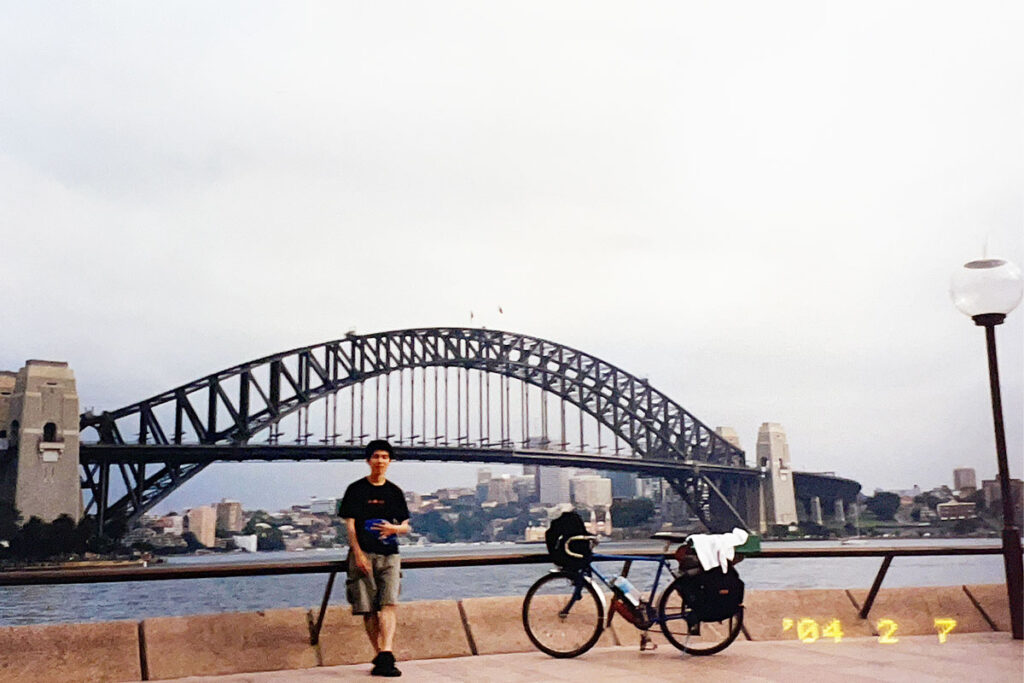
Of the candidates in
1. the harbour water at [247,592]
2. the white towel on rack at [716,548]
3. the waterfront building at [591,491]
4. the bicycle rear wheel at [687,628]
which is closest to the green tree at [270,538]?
the harbour water at [247,592]

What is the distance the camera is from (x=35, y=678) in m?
4.58

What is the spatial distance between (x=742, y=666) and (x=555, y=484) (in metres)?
33.0

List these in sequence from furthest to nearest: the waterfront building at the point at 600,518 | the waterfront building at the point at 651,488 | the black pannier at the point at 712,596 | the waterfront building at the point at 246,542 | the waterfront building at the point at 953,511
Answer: the waterfront building at the point at 651,488 → the waterfront building at the point at 246,542 → the waterfront building at the point at 953,511 → the waterfront building at the point at 600,518 → the black pannier at the point at 712,596

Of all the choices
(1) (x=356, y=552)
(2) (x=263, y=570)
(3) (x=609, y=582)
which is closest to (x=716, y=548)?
(3) (x=609, y=582)

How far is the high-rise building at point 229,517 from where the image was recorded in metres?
40.6

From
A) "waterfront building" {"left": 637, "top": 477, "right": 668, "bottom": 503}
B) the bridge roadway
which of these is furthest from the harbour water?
"waterfront building" {"left": 637, "top": 477, "right": 668, "bottom": 503}

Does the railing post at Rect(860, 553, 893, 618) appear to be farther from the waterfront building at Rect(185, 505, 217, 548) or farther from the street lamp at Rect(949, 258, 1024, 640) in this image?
the waterfront building at Rect(185, 505, 217, 548)

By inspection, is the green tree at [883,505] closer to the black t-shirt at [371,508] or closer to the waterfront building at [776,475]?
the waterfront building at [776,475]

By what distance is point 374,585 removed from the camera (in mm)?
4750

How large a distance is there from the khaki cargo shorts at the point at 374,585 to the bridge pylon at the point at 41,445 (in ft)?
102

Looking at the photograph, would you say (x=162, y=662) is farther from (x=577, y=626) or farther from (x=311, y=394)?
(x=311, y=394)

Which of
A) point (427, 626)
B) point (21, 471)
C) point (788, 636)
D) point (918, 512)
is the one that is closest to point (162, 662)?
point (427, 626)

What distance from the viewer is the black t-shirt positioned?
4.74 m

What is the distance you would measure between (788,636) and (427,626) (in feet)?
7.30
